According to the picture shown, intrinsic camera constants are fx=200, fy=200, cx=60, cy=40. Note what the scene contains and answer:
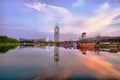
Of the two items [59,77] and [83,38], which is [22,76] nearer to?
[59,77]

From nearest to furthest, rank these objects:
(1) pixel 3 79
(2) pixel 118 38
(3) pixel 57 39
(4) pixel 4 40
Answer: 1. (1) pixel 3 79
2. (4) pixel 4 40
3. (2) pixel 118 38
4. (3) pixel 57 39

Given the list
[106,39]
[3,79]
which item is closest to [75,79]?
[3,79]

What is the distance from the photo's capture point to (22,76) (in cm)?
525

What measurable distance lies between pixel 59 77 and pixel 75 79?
470 mm

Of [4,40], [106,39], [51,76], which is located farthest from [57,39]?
[51,76]

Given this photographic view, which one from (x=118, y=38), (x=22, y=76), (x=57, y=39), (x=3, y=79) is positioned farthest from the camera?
(x=57, y=39)

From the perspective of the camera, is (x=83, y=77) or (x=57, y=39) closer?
(x=83, y=77)

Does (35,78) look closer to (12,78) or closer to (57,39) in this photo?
(12,78)

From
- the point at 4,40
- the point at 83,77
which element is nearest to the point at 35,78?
the point at 83,77

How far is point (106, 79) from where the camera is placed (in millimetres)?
4949

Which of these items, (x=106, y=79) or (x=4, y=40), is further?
(x=4, y=40)

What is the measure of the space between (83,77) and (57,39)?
160ft

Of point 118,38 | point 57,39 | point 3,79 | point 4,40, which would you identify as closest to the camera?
point 3,79

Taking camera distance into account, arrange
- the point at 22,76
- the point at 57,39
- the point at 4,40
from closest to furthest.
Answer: the point at 22,76 < the point at 4,40 < the point at 57,39
